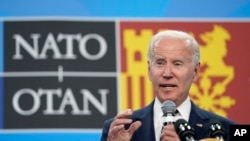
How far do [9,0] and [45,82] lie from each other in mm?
441

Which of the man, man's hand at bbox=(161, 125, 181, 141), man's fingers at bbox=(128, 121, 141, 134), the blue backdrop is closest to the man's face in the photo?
the man

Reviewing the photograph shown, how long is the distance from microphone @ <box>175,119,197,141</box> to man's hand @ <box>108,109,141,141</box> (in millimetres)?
219

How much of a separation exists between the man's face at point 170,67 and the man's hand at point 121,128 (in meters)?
0.21

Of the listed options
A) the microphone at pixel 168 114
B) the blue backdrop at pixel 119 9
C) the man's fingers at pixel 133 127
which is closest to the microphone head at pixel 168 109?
the microphone at pixel 168 114

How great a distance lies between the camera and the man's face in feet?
6.59

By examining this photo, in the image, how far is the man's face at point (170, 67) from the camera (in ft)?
6.59

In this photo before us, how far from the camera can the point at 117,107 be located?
125 inches

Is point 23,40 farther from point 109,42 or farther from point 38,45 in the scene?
point 109,42

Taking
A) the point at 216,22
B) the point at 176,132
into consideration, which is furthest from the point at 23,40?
the point at 176,132

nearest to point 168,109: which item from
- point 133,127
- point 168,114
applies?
point 168,114

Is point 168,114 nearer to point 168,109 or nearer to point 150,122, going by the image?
point 168,109

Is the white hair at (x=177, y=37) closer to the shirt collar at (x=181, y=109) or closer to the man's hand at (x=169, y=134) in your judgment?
the shirt collar at (x=181, y=109)

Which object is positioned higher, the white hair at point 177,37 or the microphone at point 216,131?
the white hair at point 177,37

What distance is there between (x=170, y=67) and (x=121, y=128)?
0.98 feet
